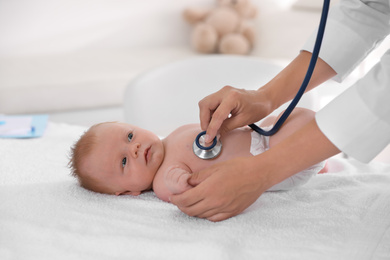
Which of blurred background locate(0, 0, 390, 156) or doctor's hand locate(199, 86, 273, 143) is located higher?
doctor's hand locate(199, 86, 273, 143)

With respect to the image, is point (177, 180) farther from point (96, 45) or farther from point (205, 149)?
point (96, 45)

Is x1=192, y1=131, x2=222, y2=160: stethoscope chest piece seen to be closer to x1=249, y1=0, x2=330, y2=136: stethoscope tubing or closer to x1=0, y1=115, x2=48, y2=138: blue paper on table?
x1=249, y1=0, x2=330, y2=136: stethoscope tubing

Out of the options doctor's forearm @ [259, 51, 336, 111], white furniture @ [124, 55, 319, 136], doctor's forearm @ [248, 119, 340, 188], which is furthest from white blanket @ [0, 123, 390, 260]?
white furniture @ [124, 55, 319, 136]

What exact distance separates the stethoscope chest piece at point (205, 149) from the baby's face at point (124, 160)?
16 centimetres

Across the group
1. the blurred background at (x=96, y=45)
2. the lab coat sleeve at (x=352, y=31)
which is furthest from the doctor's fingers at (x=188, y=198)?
the blurred background at (x=96, y=45)

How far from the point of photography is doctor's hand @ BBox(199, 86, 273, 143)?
3.61ft

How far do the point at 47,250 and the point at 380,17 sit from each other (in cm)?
91

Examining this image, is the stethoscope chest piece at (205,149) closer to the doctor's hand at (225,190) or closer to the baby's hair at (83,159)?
the doctor's hand at (225,190)

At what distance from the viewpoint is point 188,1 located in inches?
141

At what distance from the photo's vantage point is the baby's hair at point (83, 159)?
124 cm

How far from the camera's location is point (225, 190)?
936 mm

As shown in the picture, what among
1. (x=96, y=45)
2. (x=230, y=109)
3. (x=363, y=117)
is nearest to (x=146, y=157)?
(x=230, y=109)

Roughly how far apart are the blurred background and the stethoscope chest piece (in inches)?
51.5

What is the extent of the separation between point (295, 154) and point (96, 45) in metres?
2.82
